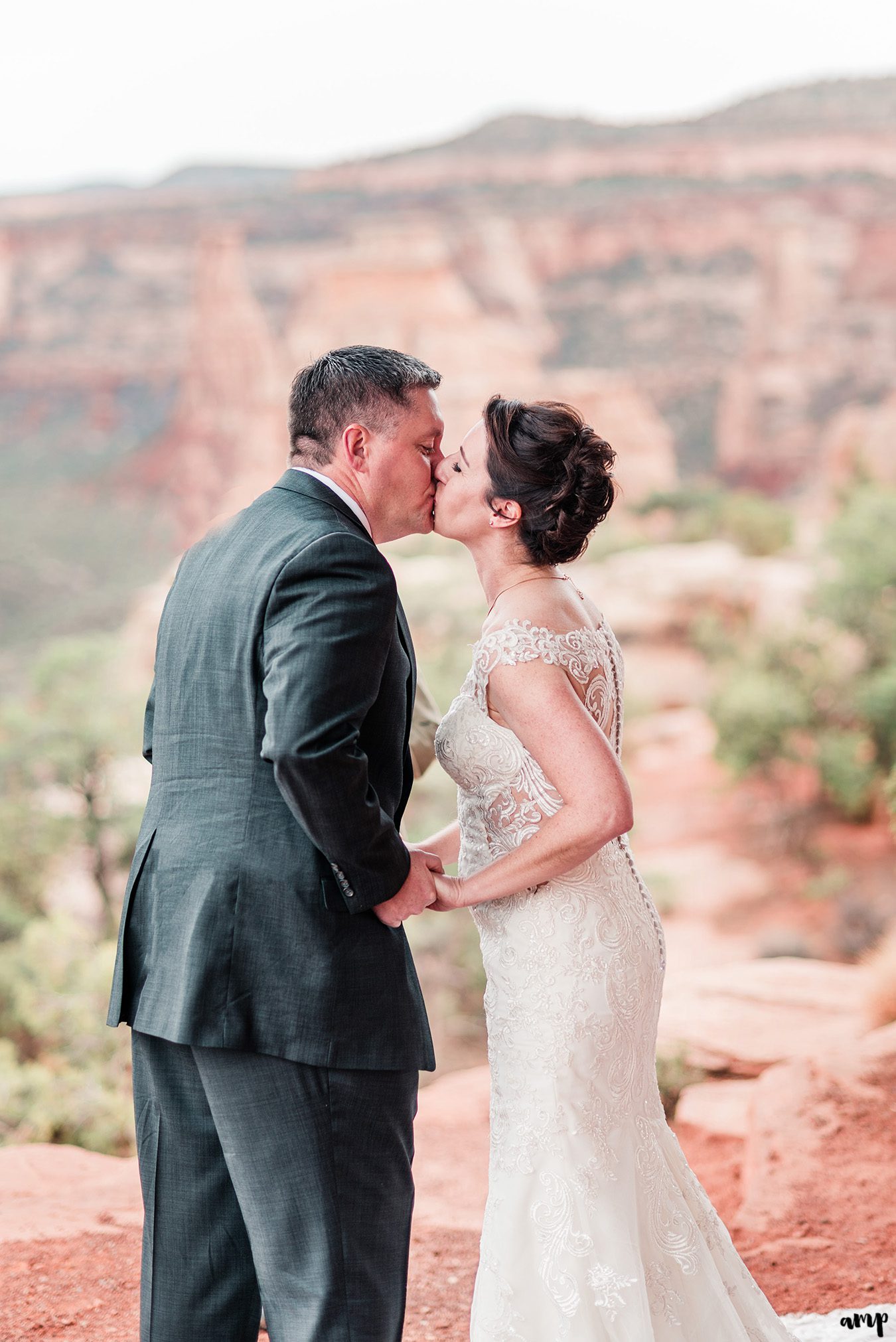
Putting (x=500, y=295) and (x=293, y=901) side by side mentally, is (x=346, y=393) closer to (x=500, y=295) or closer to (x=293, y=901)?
(x=293, y=901)

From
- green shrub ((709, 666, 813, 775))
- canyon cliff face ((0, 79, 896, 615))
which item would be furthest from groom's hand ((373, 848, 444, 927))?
canyon cliff face ((0, 79, 896, 615))

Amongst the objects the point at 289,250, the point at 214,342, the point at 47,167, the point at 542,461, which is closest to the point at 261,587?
the point at 542,461

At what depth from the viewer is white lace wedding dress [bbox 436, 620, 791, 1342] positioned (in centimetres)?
221

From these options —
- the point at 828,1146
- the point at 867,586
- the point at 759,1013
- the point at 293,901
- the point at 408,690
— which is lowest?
the point at 867,586

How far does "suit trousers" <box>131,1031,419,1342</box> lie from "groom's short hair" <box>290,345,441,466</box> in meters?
1.04

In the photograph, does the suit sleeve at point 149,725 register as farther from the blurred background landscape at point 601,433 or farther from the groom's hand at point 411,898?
the blurred background landscape at point 601,433

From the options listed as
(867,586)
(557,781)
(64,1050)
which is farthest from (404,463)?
(867,586)

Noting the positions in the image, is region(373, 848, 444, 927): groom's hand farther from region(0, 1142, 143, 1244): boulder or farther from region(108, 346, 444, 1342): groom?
region(0, 1142, 143, 1244): boulder

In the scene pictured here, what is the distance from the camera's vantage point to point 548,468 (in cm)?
219

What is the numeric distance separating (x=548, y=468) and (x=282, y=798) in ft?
2.58

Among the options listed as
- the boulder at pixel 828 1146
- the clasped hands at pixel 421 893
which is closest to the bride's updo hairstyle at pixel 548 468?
the clasped hands at pixel 421 893

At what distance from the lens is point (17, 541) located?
1620 inches

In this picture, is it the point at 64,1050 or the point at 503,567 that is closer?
the point at 503,567

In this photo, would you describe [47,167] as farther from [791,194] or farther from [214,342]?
[791,194]
